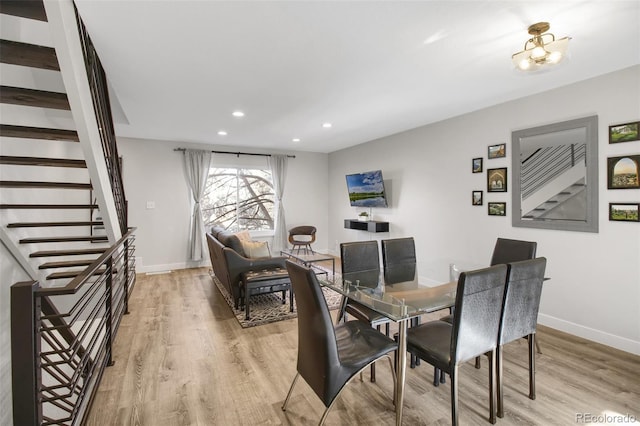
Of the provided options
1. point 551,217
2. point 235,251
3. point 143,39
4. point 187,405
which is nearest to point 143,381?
point 187,405

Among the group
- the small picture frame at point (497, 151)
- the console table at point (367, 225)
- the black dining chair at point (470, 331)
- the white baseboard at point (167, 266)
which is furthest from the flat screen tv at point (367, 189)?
the black dining chair at point (470, 331)

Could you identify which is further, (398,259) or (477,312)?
(398,259)

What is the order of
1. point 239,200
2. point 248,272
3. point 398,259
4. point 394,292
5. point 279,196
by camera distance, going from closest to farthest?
point 394,292, point 398,259, point 248,272, point 239,200, point 279,196

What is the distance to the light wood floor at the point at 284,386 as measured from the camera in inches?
78.8

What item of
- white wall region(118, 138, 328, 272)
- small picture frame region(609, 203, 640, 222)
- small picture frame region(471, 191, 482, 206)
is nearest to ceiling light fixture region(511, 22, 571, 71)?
small picture frame region(609, 203, 640, 222)

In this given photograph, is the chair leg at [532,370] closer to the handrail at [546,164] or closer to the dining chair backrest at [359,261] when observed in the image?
the dining chair backrest at [359,261]

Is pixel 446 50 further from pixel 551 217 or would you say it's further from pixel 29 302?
pixel 29 302

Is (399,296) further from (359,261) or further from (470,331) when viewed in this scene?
(359,261)

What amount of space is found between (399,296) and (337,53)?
1942 millimetres

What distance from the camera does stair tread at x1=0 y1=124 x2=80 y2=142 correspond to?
204cm

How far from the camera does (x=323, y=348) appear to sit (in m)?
1.65

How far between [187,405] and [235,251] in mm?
1961

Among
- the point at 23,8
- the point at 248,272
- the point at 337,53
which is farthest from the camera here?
the point at 248,272

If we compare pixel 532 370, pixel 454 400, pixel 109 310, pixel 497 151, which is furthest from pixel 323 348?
pixel 497 151
